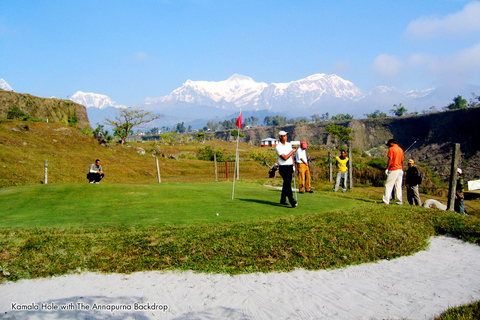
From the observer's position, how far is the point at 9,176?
23.8 metres

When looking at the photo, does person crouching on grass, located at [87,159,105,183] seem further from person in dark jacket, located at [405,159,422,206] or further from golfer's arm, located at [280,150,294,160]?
person in dark jacket, located at [405,159,422,206]

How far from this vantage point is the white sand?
16.4 ft

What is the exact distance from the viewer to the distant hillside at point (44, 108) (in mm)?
53375

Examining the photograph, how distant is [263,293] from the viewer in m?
5.61

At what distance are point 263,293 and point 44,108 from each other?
6379 centimetres

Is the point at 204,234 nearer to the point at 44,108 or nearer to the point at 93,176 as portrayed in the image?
the point at 93,176

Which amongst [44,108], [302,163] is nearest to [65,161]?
[302,163]

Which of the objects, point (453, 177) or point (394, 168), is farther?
point (394, 168)

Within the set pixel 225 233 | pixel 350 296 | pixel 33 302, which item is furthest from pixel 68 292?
pixel 350 296

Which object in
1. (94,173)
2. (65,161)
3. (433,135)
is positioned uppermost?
(433,135)

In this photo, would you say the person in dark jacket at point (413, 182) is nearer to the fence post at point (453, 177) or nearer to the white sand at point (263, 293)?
the fence post at point (453, 177)

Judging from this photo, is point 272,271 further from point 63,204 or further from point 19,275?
point 63,204

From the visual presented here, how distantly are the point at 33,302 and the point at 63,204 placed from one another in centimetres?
704

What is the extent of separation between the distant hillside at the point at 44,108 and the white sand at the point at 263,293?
52041mm
